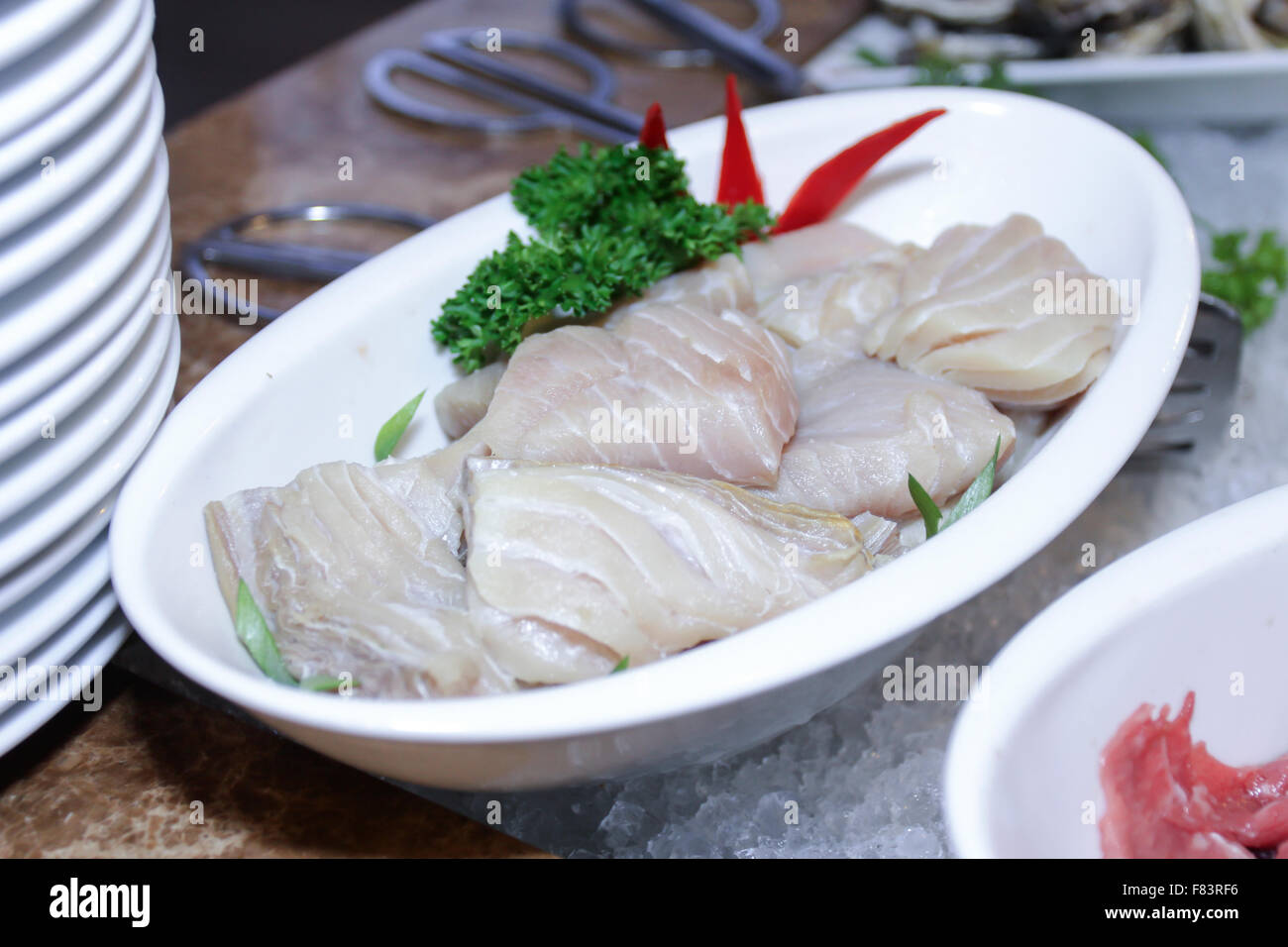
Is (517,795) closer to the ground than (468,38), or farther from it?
closer to the ground

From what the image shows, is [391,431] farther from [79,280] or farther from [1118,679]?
[1118,679]

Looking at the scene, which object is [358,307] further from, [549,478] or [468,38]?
[468,38]

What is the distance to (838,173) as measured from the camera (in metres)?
1.50

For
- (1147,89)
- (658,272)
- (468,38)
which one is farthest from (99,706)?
(1147,89)

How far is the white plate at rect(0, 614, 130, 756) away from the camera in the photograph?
3.01 feet

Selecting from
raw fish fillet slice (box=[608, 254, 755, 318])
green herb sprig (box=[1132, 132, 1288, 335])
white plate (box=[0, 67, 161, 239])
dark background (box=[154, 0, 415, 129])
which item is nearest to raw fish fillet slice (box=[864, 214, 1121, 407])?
raw fish fillet slice (box=[608, 254, 755, 318])

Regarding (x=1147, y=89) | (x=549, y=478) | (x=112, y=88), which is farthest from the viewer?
(x=1147, y=89)

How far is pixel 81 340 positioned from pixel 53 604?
21cm

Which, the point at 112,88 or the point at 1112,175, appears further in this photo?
the point at 1112,175

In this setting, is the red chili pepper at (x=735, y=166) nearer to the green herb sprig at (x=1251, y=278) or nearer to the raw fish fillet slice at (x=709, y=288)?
the raw fish fillet slice at (x=709, y=288)

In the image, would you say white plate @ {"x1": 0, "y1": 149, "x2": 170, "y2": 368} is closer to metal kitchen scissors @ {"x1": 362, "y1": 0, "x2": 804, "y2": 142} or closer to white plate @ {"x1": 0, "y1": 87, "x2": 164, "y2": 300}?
white plate @ {"x1": 0, "y1": 87, "x2": 164, "y2": 300}

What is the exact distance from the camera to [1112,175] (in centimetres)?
144

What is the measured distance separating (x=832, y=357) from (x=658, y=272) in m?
0.22

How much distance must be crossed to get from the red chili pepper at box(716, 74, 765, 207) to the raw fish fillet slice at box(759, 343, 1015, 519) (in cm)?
38
